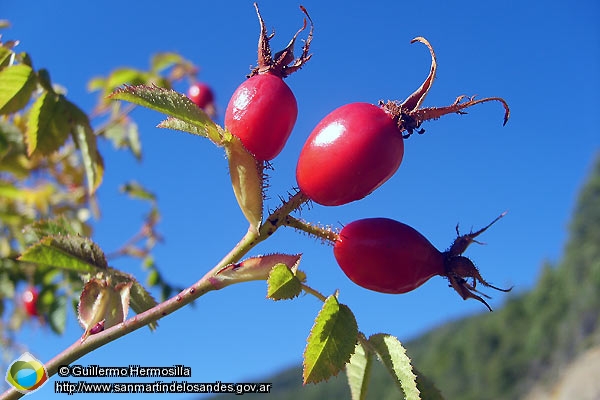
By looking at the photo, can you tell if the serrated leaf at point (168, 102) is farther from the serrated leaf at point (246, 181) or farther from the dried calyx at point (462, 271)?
the dried calyx at point (462, 271)

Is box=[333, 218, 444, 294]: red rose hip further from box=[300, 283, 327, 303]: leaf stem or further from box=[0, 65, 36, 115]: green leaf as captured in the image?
box=[0, 65, 36, 115]: green leaf

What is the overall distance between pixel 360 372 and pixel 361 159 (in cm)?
56

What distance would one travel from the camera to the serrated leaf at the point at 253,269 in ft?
4.20

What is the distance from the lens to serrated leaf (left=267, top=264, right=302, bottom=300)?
1.24m

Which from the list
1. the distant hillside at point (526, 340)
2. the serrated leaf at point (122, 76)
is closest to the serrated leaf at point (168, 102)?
the serrated leaf at point (122, 76)

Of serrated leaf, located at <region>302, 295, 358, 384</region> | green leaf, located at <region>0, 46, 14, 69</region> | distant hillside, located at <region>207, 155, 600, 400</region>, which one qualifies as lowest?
serrated leaf, located at <region>302, 295, 358, 384</region>

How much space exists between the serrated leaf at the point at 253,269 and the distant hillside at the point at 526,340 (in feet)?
166

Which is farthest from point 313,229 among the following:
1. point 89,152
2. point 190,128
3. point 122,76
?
point 122,76

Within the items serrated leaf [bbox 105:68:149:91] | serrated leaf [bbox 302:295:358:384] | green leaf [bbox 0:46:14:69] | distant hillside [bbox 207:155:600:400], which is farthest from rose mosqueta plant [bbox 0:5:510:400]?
distant hillside [bbox 207:155:600:400]

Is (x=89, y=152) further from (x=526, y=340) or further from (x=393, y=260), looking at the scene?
(x=526, y=340)

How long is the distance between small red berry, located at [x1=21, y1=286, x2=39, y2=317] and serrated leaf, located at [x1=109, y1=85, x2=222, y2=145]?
2.62 m

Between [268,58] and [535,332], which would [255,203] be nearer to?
[268,58]

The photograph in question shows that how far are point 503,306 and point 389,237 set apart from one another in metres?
75.0

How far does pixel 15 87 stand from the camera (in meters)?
1.99
